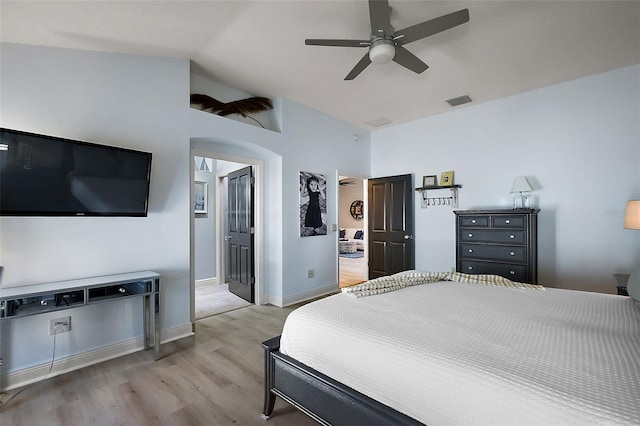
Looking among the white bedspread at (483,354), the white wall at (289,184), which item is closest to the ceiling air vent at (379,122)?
the white wall at (289,184)

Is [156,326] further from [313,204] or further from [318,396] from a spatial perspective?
[313,204]

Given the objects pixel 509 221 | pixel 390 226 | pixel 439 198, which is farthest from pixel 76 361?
pixel 439 198

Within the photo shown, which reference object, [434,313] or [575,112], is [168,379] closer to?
[434,313]

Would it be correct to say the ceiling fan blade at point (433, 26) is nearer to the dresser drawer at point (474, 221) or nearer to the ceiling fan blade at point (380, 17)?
the ceiling fan blade at point (380, 17)

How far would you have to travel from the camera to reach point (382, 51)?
89.7 inches

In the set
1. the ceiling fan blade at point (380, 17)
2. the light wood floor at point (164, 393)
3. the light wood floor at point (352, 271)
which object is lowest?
the light wood floor at point (352, 271)

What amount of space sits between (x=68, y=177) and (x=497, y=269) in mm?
4511

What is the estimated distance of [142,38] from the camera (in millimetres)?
2508

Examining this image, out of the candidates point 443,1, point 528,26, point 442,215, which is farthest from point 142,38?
point 442,215

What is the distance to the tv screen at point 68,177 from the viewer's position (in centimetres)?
205

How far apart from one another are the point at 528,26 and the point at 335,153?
2.90 m

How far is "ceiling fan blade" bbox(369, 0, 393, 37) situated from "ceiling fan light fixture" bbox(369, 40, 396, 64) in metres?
0.05

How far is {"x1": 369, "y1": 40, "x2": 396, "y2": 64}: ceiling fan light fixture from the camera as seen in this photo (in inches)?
88.7

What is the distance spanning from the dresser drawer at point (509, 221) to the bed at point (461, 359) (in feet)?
5.48
